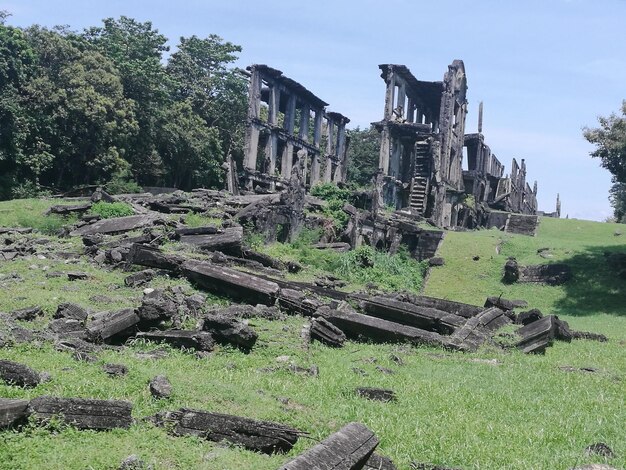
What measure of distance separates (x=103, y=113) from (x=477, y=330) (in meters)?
31.5

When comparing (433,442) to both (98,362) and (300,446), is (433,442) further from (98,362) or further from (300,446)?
(98,362)

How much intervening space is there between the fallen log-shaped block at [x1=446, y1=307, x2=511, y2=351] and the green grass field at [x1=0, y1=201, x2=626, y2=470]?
322 mm

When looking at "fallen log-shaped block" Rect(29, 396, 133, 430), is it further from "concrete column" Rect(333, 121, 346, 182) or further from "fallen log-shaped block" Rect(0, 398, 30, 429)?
"concrete column" Rect(333, 121, 346, 182)

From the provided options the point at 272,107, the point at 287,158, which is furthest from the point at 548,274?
the point at 287,158

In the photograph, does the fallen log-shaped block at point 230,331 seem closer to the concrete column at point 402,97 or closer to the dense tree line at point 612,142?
the dense tree line at point 612,142

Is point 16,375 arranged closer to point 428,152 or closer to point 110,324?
point 110,324

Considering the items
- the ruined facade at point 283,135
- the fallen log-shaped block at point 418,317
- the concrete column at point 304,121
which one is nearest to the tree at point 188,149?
the ruined facade at point 283,135

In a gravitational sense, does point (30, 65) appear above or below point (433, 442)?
above

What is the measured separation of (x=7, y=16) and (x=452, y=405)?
41.6 metres

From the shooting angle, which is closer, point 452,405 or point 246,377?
point 452,405

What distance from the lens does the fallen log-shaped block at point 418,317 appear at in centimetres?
1355

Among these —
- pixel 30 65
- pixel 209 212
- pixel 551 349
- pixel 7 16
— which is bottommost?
pixel 551 349

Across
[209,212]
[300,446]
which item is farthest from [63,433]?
[209,212]

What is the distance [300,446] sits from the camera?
593 centimetres
